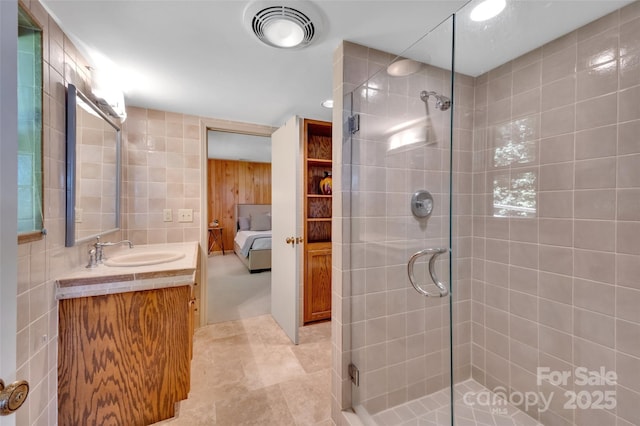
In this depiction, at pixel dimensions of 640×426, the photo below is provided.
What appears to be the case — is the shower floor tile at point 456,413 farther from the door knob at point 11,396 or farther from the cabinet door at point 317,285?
the door knob at point 11,396

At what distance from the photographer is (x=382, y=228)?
4.91ft

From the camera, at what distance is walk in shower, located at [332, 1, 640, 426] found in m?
1.19

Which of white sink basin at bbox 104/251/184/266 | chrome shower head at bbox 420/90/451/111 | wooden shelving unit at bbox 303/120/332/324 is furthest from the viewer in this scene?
wooden shelving unit at bbox 303/120/332/324

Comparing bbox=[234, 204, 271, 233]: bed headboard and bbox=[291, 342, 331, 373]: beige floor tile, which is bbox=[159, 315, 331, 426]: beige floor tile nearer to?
bbox=[291, 342, 331, 373]: beige floor tile

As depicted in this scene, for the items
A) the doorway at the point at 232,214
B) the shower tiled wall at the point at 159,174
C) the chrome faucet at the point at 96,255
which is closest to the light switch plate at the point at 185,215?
the shower tiled wall at the point at 159,174

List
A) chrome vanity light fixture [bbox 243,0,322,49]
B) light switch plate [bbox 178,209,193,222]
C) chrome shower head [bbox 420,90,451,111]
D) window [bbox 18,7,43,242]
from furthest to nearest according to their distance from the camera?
light switch plate [bbox 178,209,193,222] < chrome shower head [bbox 420,90,451,111] < chrome vanity light fixture [bbox 243,0,322,49] < window [bbox 18,7,43,242]

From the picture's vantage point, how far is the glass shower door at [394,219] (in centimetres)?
145

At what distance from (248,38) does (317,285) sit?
2180 mm

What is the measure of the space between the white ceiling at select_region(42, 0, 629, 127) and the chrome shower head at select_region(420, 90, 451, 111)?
160mm

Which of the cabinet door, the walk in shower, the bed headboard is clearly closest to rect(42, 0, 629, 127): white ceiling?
the walk in shower

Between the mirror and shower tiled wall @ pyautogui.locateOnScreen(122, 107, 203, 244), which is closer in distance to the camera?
the mirror

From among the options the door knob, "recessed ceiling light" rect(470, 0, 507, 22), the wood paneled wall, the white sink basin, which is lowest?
the door knob

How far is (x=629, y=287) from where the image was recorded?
1142mm

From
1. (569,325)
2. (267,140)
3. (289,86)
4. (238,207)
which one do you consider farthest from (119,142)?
(238,207)
